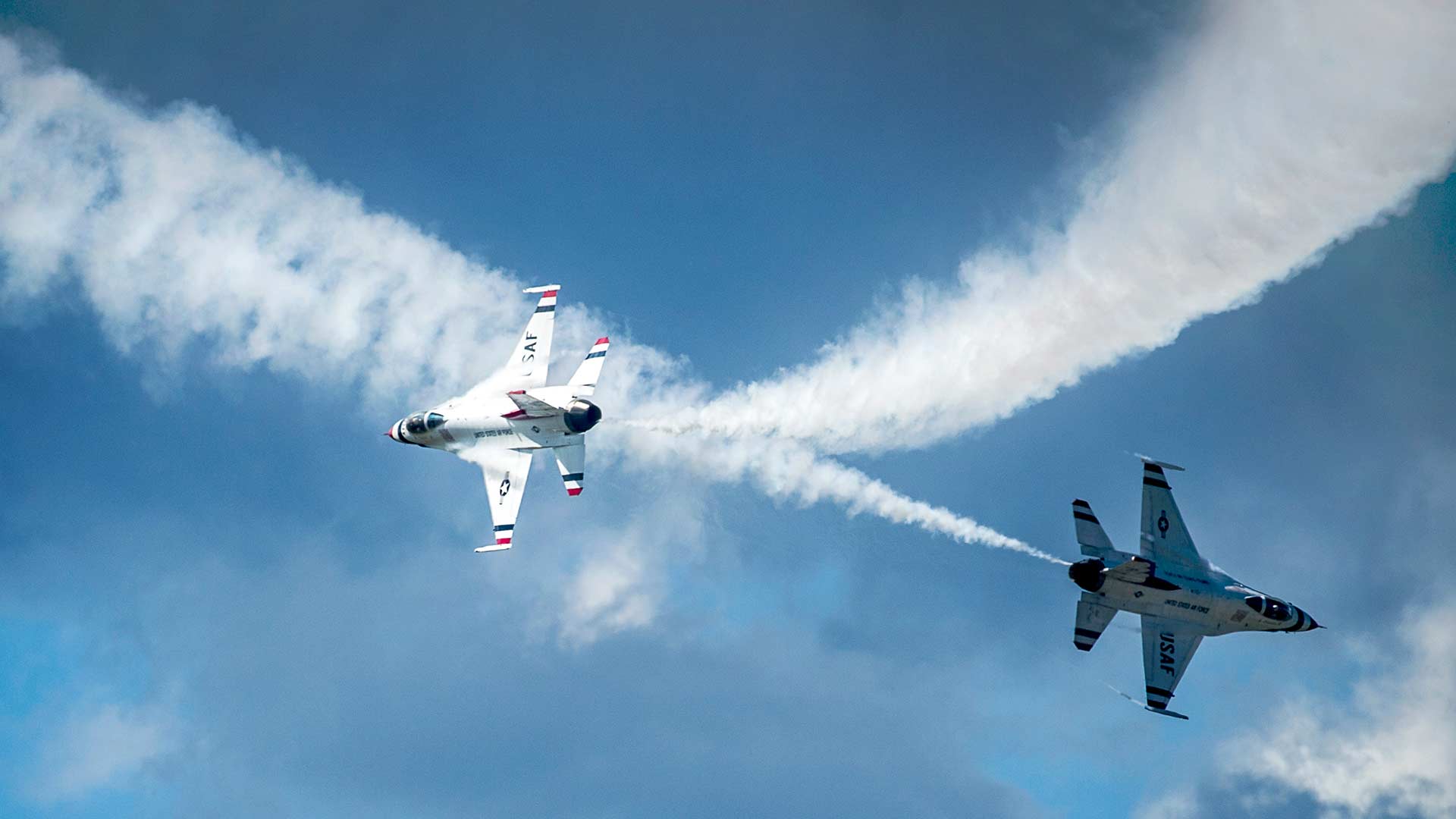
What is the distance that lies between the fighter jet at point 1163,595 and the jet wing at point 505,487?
2883 cm

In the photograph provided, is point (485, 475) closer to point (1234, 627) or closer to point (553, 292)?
point (553, 292)

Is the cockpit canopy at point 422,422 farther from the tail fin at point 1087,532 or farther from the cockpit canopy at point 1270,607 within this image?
the cockpit canopy at point 1270,607

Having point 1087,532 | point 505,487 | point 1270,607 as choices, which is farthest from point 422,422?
point 1270,607

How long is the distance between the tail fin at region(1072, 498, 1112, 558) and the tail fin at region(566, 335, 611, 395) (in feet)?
84.2

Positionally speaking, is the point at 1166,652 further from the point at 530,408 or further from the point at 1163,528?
the point at 530,408

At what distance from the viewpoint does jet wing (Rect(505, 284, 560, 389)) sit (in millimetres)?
69438

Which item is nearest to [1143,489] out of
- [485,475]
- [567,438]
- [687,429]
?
[687,429]

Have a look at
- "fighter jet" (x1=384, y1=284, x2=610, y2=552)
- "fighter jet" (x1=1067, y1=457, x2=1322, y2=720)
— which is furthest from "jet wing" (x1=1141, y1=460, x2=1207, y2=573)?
"fighter jet" (x1=384, y1=284, x2=610, y2=552)

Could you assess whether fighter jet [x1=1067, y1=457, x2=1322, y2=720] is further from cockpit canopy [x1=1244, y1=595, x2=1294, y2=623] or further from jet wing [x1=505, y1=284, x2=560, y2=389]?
jet wing [x1=505, y1=284, x2=560, y2=389]

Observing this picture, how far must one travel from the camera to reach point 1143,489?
228 ft

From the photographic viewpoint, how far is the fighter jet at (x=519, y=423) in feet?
215

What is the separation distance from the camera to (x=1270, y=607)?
6881cm

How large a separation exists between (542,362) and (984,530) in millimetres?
25395

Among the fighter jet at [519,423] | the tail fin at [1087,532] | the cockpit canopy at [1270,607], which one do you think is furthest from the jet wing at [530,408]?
the cockpit canopy at [1270,607]
